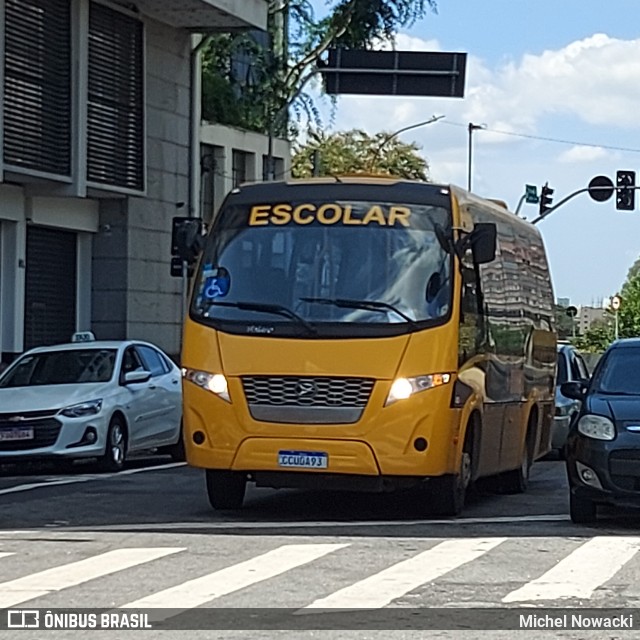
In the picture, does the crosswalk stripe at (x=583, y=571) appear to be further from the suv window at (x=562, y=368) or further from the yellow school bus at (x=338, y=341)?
the suv window at (x=562, y=368)

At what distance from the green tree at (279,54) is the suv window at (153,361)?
696 inches

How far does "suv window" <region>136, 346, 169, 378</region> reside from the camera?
22.5 m

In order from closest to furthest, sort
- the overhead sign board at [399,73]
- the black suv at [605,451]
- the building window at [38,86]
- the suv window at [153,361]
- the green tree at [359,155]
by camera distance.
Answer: the black suv at [605,451] < the suv window at [153,361] < the building window at [38,86] < the overhead sign board at [399,73] < the green tree at [359,155]

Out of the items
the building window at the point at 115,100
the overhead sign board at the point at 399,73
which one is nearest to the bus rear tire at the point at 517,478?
the overhead sign board at the point at 399,73

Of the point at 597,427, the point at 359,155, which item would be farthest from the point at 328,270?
the point at 359,155

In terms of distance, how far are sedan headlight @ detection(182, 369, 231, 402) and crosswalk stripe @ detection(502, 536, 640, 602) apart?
3392 millimetres

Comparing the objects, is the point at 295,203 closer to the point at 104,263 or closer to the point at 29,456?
the point at 29,456

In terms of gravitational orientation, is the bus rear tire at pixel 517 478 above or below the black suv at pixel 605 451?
below

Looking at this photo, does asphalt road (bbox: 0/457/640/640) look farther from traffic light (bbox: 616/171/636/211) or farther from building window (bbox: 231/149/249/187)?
building window (bbox: 231/149/249/187)

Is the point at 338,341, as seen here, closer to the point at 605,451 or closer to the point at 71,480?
the point at 605,451

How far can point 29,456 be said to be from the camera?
20219mm

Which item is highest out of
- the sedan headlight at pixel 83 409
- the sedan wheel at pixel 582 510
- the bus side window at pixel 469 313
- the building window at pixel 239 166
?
the building window at pixel 239 166

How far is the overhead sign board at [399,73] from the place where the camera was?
30.2 m

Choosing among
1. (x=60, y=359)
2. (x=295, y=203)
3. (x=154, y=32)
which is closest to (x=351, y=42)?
(x=154, y=32)
